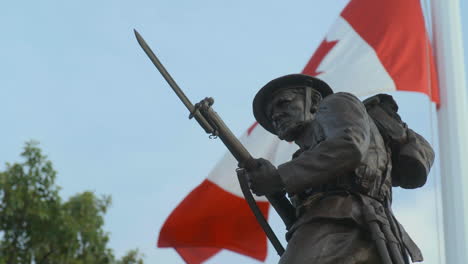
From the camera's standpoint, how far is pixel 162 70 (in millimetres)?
5410

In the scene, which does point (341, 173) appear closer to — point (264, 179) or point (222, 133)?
point (264, 179)

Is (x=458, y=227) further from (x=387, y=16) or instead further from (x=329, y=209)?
(x=329, y=209)

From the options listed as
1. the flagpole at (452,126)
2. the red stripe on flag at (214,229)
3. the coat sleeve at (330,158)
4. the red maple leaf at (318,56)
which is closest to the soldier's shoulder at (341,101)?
the coat sleeve at (330,158)

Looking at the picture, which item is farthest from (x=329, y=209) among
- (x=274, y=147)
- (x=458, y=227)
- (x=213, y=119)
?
(x=274, y=147)

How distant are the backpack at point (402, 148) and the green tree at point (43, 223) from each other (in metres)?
13.4

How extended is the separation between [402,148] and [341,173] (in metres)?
0.55

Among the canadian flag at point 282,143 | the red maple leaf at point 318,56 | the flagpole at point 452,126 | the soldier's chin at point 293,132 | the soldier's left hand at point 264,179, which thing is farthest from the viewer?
the red maple leaf at point 318,56

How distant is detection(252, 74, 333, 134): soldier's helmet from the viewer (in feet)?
18.2

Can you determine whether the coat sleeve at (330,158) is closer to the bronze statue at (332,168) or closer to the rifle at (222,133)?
the bronze statue at (332,168)

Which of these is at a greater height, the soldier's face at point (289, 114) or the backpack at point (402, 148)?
the soldier's face at point (289, 114)

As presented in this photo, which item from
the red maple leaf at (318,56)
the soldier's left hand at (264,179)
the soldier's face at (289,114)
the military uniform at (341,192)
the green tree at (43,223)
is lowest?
the military uniform at (341,192)

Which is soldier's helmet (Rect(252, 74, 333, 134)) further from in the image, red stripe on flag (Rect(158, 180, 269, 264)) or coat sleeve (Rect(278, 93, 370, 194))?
red stripe on flag (Rect(158, 180, 269, 264))

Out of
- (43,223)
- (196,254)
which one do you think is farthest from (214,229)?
(43,223)

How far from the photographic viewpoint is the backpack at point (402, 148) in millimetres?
5328
